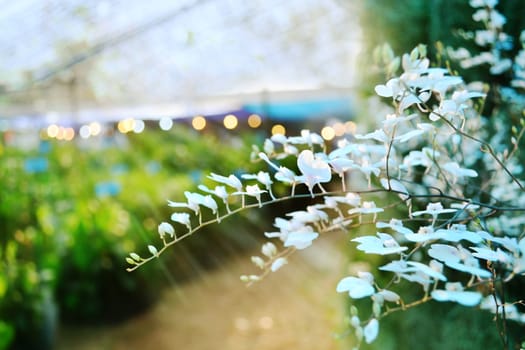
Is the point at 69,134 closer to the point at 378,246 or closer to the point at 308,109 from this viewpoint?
the point at 308,109

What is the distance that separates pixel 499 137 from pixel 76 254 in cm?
276

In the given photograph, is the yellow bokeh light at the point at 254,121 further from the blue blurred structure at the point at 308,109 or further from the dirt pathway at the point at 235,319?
the dirt pathway at the point at 235,319

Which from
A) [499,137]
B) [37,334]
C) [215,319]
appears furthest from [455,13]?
[215,319]

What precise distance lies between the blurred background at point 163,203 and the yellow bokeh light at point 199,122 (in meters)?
2.99

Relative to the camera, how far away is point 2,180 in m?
3.34

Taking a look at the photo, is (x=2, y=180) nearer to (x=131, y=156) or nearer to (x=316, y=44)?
(x=316, y=44)

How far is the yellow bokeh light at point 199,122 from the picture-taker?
9.39m

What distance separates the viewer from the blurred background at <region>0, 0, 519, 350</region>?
2533mm

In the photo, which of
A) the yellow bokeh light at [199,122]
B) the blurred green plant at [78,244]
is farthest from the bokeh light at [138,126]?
Answer: the blurred green plant at [78,244]

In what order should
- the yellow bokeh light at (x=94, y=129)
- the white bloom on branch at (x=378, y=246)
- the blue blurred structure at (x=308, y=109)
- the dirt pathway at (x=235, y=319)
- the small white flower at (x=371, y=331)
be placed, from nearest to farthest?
the white bloom on branch at (x=378, y=246) < the small white flower at (x=371, y=331) < the dirt pathway at (x=235, y=319) < the blue blurred structure at (x=308, y=109) < the yellow bokeh light at (x=94, y=129)

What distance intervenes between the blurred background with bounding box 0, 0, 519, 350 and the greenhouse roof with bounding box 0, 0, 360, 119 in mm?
19

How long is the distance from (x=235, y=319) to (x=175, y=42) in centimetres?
239

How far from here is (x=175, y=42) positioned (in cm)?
473

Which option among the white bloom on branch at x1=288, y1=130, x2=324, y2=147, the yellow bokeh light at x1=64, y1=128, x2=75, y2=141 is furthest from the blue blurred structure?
the white bloom on branch at x1=288, y1=130, x2=324, y2=147
